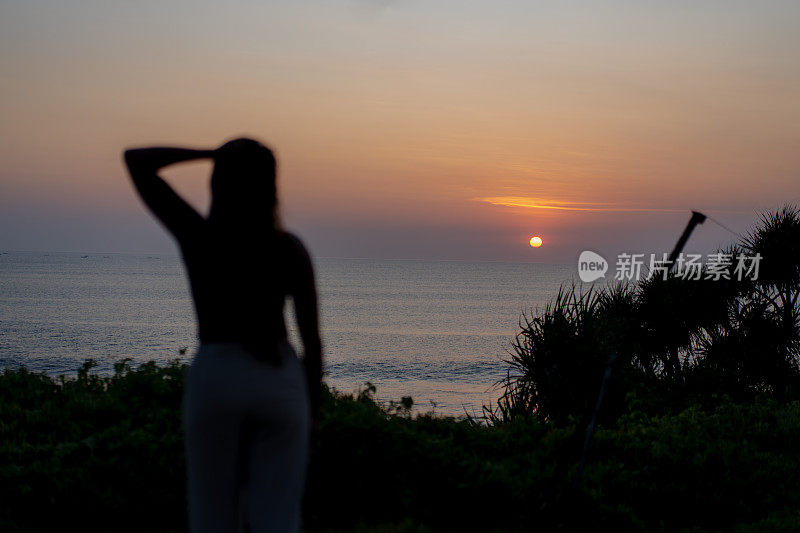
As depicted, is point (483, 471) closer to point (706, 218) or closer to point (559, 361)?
point (706, 218)

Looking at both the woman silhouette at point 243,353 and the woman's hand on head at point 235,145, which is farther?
the woman's hand on head at point 235,145

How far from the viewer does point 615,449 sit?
20.3 ft

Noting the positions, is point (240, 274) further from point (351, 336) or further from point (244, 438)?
point (351, 336)

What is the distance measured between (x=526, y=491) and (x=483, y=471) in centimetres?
35

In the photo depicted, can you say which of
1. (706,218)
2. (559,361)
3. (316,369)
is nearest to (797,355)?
(559,361)

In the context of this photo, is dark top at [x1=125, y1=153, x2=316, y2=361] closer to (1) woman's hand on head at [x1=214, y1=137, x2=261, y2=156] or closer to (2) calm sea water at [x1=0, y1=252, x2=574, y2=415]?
(1) woman's hand on head at [x1=214, y1=137, x2=261, y2=156]

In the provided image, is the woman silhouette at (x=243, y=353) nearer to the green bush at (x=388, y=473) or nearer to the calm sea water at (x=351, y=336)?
the green bush at (x=388, y=473)

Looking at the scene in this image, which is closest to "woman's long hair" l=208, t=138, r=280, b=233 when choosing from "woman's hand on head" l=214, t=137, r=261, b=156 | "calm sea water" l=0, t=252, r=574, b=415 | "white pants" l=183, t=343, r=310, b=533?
"woman's hand on head" l=214, t=137, r=261, b=156

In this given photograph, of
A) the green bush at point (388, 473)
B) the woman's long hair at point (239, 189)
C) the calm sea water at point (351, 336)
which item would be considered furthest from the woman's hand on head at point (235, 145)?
the calm sea water at point (351, 336)

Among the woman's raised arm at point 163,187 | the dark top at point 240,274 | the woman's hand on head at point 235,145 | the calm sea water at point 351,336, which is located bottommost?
the calm sea water at point 351,336

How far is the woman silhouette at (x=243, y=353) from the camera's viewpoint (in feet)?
6.95

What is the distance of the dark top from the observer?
2158mm

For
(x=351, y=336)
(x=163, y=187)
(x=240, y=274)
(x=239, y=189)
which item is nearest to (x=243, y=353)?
(x=240, y=274)

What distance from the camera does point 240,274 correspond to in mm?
2168
